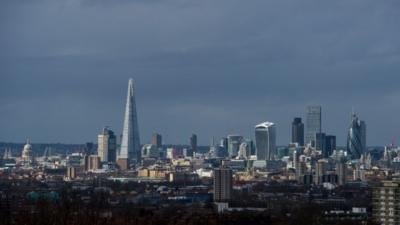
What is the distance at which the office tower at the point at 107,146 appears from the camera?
Answer: 158m

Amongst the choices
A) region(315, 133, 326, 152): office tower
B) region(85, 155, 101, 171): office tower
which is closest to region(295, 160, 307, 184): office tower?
region(85, 155, 101, 171): office tower

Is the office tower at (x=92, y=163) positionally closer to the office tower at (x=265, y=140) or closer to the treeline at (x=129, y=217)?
the office tower at (x=265, y=140)

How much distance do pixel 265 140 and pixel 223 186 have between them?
75.0 m

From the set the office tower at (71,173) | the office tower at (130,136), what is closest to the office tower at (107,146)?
the office tower at (130,136)

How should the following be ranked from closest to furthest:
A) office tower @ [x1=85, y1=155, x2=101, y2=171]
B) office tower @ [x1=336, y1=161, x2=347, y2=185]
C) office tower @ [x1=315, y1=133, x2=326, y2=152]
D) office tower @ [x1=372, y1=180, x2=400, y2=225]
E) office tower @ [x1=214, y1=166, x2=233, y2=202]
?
1. office tower @ [x1=372, y1=180, x2=400, y2=225]
2. office tower @ [x1=214, y1=166, x2=233, y2=202]
3. office tower @ [x1=336, y1=161, x2=347, y2=185]
4. office tower @ [x1=85, y1=155, x2=101, y2=171]
5. office tower @ [x1=315, y1=133, x2=326, y2=152]

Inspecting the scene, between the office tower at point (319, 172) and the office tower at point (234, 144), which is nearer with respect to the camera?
the office tower at point (319, 172)

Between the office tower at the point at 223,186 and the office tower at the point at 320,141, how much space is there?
213 ft

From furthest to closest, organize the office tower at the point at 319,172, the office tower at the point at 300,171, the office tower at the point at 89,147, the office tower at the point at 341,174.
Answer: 1. the office tower at the point at 89,147
2. the office tower at the point at 300,171
3. the office tower at the point at 341,174
4. the office tower at the point at 319,172

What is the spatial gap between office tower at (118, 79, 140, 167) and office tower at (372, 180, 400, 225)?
9997 cm

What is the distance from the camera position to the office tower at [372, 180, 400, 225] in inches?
2082

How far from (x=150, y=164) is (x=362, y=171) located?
34.6 m

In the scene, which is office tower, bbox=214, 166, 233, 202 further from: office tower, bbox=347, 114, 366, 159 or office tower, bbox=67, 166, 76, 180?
office tower, bbox=347, 114, 366, 159

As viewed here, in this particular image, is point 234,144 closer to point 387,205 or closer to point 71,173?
point 71,173

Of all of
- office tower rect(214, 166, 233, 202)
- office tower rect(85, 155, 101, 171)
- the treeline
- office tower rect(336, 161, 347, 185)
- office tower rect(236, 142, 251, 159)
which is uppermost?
office tower rect(236, 142, 251, 159)
